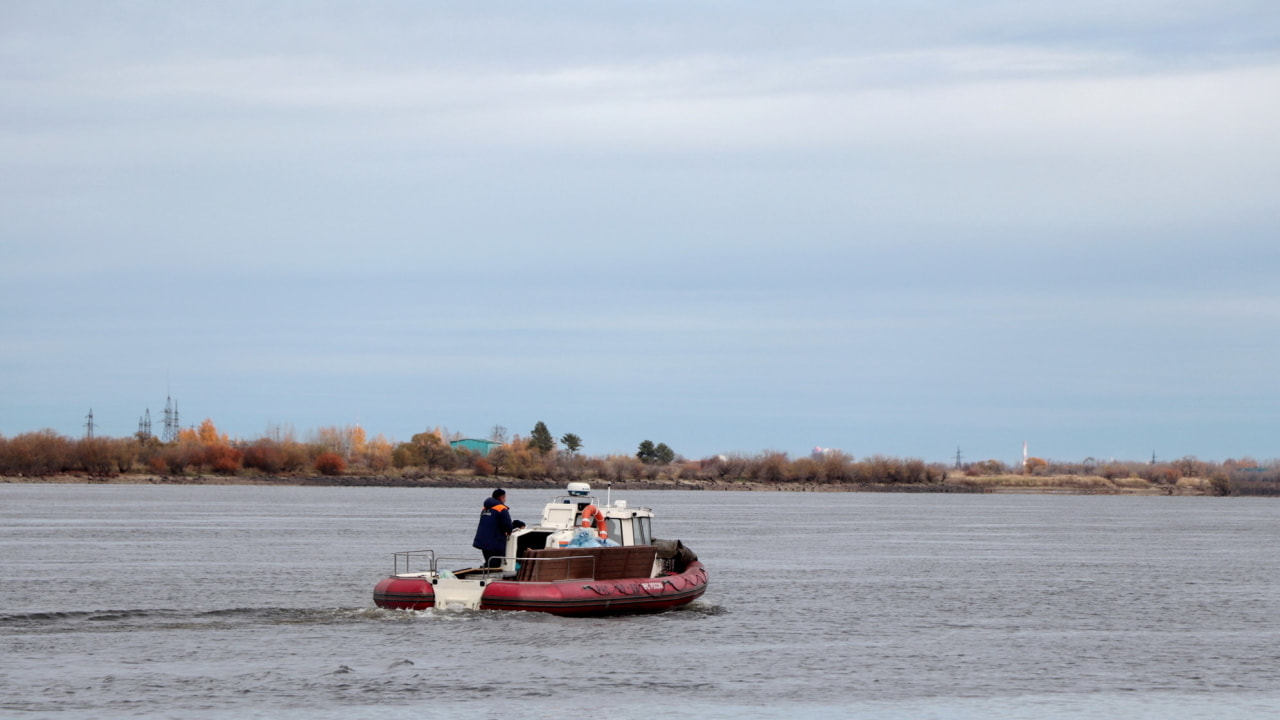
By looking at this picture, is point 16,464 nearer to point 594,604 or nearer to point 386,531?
point 386,531

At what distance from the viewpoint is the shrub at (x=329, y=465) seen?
191m

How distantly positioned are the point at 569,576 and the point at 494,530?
2.14m

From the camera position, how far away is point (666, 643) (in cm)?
3120

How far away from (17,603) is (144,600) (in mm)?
3174

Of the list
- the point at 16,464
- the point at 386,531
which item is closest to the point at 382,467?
the point at 16,464

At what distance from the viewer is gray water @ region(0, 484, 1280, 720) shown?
960 inches

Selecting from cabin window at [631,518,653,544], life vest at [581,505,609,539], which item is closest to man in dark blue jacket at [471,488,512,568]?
life vest at [581,505,609,539]

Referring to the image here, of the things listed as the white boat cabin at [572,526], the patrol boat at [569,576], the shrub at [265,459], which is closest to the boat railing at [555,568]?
the patrol boat at [569,576]

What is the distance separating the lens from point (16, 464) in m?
168

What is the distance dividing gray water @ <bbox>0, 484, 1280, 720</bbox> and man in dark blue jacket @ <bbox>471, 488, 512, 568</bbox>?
158cm

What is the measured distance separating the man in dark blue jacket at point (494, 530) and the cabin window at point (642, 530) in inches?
→ 156

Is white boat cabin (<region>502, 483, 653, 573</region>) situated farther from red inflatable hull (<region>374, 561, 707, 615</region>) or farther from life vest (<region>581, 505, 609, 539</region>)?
red inflatable hull (<region>374, 561, 707, 615</region>)

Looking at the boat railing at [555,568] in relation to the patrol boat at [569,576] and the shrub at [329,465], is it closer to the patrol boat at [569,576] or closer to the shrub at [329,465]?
the patrol boat at [569,576]

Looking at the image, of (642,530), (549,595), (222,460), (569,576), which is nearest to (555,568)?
(569,576)
